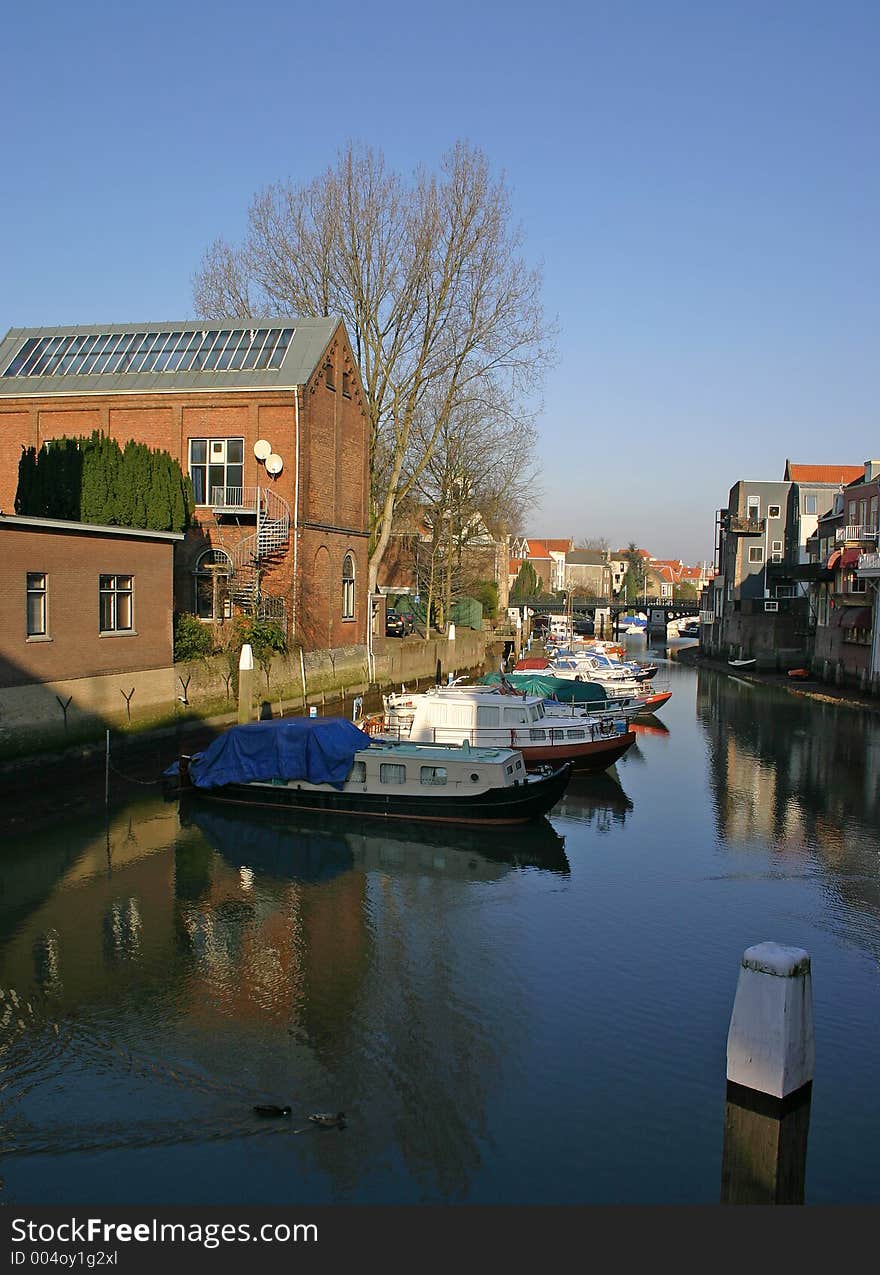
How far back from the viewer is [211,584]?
39.1 meters

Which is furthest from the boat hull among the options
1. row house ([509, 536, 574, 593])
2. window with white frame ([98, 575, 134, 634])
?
row house ([509, 536, 574, 593])

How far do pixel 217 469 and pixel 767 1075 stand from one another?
3436cm

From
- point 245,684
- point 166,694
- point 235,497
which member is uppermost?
point 235,497

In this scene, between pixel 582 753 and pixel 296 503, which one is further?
pixel 296 503

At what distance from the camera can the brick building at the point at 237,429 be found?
39000mm

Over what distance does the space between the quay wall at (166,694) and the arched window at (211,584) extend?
132 inches

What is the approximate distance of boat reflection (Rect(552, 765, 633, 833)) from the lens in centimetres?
2721

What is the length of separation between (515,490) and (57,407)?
32105 millimetres

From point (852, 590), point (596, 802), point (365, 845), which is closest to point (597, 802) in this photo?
point (596, 802)

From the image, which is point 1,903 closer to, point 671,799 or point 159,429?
point 671,799

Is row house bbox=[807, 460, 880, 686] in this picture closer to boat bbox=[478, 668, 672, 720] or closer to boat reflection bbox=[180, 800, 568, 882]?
boat bbox=[478, 668, 672, 720]

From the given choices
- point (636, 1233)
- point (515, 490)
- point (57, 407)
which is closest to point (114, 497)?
point (57, 407)

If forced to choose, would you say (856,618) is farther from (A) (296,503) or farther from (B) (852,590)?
(A) (296,503)

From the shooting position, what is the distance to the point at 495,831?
24.9 metres
